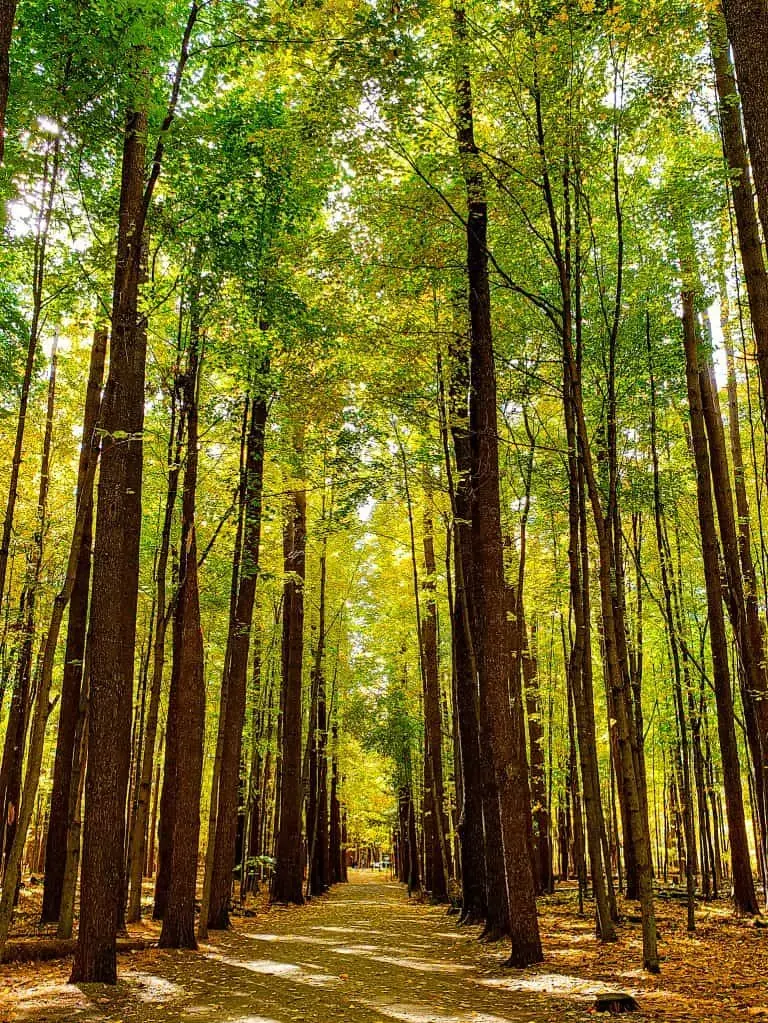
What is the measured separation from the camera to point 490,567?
890cm

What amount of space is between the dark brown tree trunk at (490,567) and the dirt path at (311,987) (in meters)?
0.81

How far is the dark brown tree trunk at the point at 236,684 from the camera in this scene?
11086 mm

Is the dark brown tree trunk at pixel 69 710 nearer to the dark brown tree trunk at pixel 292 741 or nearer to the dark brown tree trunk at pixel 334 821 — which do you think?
the dark brown tree trunk at pixel 292 741

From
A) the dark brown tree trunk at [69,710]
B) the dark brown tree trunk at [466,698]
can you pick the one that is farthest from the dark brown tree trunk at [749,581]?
the dark brown tree trunk at [69,710]

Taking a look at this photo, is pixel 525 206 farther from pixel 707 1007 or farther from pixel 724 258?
pixel 707 1007

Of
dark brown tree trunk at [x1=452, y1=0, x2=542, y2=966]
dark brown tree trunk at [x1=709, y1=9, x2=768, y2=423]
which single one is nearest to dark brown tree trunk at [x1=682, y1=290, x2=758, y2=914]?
dark brown tree trunk at [x1=709, y1=9, x2=768, y2=423]

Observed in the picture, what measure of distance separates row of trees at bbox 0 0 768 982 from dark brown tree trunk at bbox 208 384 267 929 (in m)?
0.07

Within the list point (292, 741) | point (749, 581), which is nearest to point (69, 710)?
point (292, 741)

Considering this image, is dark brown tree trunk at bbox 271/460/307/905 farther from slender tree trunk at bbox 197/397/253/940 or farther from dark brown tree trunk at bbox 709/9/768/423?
dark brown tree trunk at bbox 709/9/768/423

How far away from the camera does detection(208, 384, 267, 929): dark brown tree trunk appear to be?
11.1 meters

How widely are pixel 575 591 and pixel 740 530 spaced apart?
566 cm

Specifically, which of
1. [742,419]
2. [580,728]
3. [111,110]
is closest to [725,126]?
[111,110]

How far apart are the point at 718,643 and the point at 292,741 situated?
28.4 feet

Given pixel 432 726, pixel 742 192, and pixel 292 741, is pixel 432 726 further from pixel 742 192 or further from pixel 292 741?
pixel 742 192
